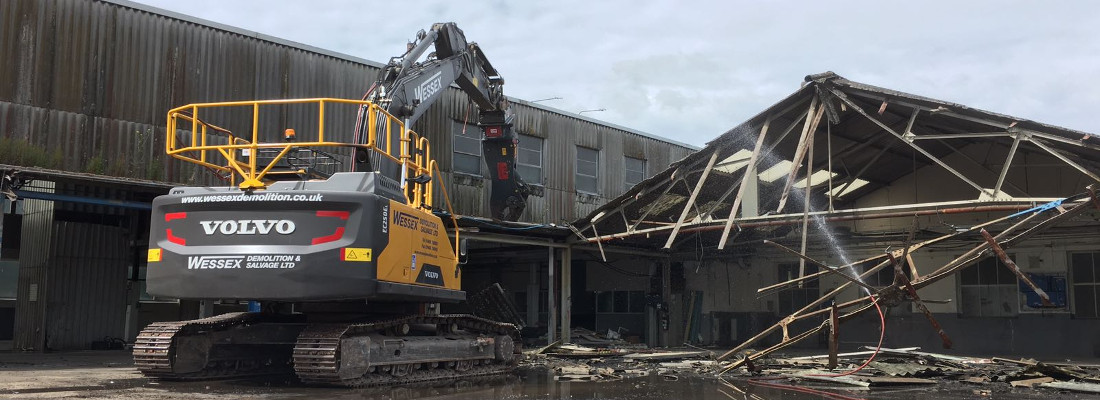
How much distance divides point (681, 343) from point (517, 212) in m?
7.69

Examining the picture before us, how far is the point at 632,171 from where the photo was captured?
30.2 metres

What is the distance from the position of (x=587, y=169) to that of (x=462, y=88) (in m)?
9.77

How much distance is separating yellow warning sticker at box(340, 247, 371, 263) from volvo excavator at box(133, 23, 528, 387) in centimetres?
2

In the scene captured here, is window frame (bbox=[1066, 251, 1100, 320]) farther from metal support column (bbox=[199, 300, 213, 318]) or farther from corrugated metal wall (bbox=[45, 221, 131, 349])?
corrugated metal wall (bbox=[45, 221, 131, 349])

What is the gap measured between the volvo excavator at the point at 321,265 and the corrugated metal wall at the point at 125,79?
208 inches

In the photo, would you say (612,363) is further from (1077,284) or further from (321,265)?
(1077,284)

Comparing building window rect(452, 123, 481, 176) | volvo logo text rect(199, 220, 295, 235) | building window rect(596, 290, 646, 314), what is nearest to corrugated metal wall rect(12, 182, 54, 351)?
building window rect(452, 123, 481, 176)

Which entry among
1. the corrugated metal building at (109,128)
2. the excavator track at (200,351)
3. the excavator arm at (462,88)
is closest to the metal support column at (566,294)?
the excavator arm at (462,88)

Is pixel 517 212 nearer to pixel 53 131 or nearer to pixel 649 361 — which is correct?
pixel 649 361

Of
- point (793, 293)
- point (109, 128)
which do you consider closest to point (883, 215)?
Result: point (793, 293)

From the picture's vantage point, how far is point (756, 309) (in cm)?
2519

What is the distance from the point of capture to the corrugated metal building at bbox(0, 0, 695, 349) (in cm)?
1705

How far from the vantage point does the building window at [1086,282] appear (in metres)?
20.0

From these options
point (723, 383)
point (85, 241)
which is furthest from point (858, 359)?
point (85, 241)
